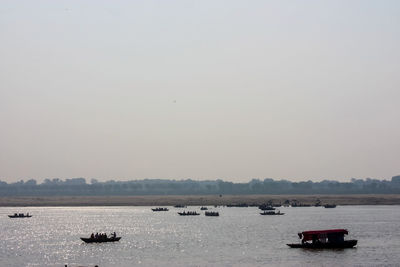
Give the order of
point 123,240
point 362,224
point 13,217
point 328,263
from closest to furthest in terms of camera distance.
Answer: point 328,263, point 123,240, point 362,224, point 13,217

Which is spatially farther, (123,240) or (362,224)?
(362,224)

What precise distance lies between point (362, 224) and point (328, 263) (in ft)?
209

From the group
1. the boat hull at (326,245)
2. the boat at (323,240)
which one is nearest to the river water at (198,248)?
the boat hull at (326,245)

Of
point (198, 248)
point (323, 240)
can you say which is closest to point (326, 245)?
point (323, 240)

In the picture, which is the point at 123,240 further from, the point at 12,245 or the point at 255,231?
the point at 255,231

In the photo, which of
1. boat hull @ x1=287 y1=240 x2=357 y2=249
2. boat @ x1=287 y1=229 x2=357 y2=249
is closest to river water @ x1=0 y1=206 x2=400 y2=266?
boat hull @ x1=287 y1=240 x2=357 y2=249

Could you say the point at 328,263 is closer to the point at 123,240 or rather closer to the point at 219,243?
the point at 219,243

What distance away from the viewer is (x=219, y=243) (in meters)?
96.7

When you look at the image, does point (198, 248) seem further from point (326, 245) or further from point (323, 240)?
point (326, 245)

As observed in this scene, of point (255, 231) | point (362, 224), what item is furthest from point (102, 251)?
point (362, 224)

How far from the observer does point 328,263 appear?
7381 centimetres

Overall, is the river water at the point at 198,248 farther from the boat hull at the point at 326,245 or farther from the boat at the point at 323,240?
A: the boat at the point at 323,240

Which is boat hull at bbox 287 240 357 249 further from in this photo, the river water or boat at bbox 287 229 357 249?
the river water

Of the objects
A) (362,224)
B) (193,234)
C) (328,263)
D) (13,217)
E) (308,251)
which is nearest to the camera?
(328,263)
